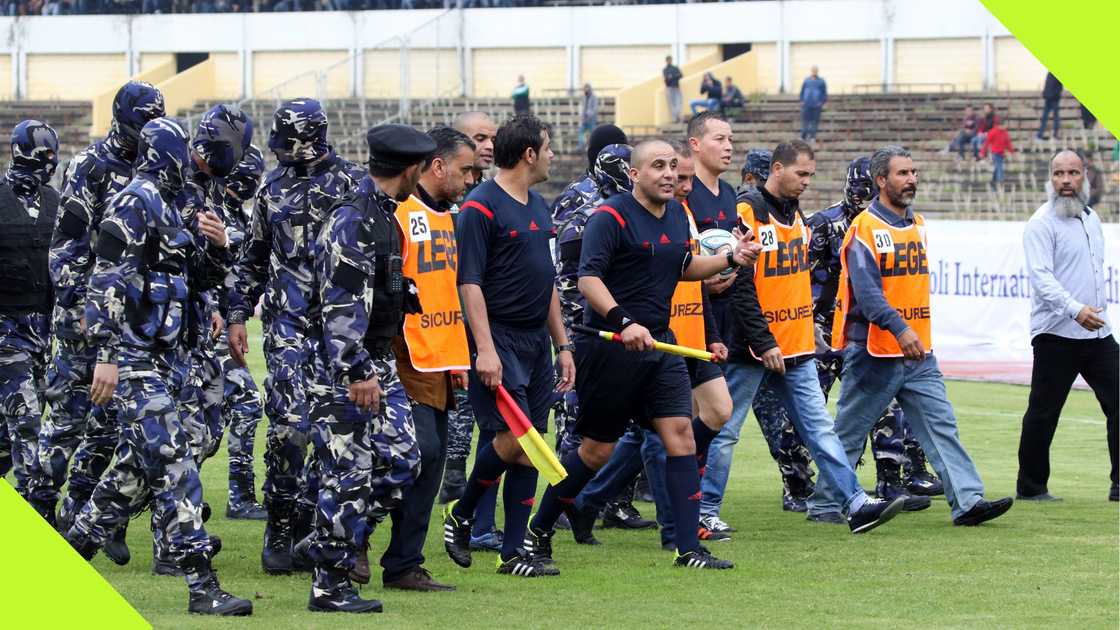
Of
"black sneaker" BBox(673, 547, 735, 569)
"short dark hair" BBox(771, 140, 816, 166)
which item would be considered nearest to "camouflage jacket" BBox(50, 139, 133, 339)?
"black sneaker" BBox(673, 547, 735, 569)

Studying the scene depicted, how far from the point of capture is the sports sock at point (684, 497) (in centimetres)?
901

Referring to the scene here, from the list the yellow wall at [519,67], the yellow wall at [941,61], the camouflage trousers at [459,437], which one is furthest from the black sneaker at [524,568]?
the yellow wall at [519,67]

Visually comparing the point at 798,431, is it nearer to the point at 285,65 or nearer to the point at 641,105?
the point at 641,105

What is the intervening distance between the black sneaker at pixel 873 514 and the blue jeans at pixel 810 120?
33.3 m

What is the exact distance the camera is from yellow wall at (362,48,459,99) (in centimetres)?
4803

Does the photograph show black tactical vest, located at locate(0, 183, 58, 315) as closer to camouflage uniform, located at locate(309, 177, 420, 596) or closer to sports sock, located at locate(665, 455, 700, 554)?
camouflage uniform, located at locate(309, 177, 420, 596)

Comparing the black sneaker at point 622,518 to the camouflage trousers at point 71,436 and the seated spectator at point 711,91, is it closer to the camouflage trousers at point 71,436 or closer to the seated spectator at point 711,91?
the camouflage trousers at point 71,436

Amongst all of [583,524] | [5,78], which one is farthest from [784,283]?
[5,78]

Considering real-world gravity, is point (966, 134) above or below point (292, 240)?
above

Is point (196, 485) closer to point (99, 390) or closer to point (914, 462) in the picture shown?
point (99, 390)

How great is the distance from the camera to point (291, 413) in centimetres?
873

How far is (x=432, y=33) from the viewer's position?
50062mm

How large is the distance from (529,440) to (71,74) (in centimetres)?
4971

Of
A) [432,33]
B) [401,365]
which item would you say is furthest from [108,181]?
[432,33]
